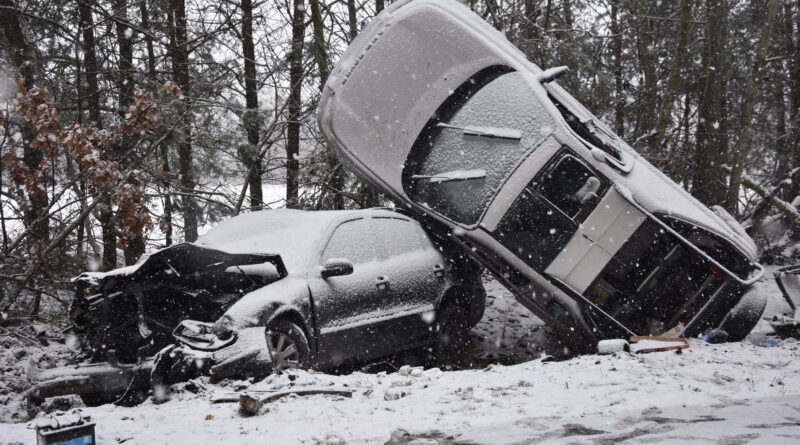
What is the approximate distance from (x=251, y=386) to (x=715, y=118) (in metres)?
9.23

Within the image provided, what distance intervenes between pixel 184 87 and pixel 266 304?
7.94 m

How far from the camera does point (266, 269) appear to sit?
5.68m

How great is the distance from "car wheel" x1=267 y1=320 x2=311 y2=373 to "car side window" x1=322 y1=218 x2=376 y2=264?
79cm

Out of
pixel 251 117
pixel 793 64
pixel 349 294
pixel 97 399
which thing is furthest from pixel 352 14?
pixel 793 64

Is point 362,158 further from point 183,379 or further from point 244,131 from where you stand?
point 244,131

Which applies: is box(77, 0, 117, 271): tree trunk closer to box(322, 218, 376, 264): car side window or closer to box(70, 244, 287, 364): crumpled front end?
box(70, 244, 287, 364): crumpled front end

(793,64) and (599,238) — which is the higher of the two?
(793,64)

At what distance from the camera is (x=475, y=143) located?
6.43 m

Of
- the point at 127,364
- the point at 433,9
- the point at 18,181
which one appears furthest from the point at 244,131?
the point at 127,364

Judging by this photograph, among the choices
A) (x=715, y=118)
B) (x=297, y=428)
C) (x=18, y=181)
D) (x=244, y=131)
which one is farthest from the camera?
(x=244, y=131)

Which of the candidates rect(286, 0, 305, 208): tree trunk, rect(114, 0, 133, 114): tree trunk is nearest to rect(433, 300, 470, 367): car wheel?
rect(286, 0, 305, 208): tree trunk

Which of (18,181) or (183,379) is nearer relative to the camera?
(183,379)

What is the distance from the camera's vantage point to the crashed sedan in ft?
14.9

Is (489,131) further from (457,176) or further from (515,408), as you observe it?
(515,408)
